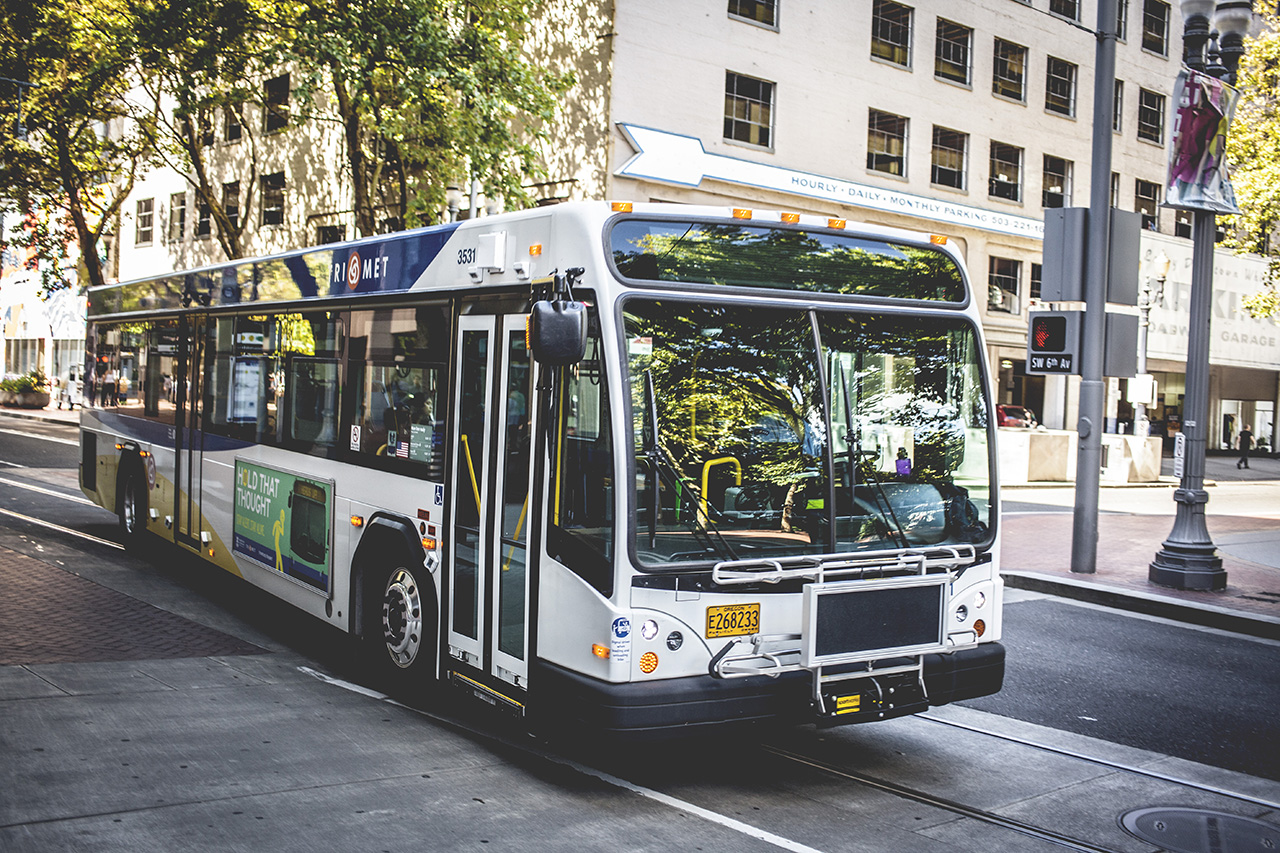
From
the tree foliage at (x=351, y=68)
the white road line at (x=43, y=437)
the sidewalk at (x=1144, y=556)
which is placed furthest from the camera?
the white road line at (x=43, y=437)

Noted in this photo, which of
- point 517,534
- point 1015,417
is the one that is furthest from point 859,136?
point 517,534

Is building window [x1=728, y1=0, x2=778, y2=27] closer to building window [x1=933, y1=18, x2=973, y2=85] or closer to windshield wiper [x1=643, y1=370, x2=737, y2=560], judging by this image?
building window [x1=933, y1=18, x2=973, y2=85]

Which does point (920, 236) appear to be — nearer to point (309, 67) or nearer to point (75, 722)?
point (75, 722)

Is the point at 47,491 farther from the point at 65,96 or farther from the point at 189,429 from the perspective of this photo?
the point at 65,96

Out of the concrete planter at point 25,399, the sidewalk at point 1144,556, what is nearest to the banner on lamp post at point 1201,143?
the sidewalk at point 1144,556

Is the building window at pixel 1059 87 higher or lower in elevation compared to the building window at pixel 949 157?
higher

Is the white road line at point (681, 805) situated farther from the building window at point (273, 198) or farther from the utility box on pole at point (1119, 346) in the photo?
the building window at point (273, 198)

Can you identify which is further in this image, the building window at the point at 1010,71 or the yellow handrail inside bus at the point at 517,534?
the building window at the point at 1010,71

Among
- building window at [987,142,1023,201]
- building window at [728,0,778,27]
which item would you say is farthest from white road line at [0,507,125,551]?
building window at [987,142,1023,201]

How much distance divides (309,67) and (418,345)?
529 inches

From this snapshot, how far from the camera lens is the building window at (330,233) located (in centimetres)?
3194

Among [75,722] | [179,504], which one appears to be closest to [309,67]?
[179,504]

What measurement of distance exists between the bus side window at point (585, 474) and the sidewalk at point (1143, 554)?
26.4 feet

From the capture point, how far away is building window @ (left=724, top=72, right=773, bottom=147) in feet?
88.9
